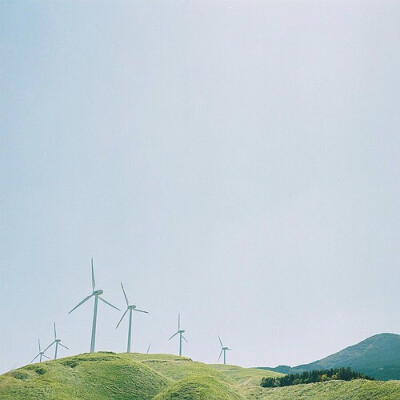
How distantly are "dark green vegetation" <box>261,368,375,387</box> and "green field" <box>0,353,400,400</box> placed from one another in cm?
240

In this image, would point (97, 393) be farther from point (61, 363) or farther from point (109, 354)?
point (109, 354)

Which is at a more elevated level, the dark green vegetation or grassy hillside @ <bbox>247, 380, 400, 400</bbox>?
the dark green vegetation

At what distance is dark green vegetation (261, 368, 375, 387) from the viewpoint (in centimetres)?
6800

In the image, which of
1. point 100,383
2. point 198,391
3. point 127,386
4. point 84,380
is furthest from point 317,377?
point 84,380

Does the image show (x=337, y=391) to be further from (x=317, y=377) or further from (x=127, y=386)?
(x=127, y=386)

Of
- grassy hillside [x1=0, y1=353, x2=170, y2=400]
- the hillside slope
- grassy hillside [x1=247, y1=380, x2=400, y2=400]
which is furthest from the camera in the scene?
grassy hillside [x1=0, y1=353, x2=170, y2=400]

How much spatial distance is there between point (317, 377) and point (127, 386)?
107 ft

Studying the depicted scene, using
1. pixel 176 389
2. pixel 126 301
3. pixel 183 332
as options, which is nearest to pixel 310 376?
pixel 176 389

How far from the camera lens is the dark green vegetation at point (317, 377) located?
223 feet

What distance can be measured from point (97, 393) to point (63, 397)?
7106 mm

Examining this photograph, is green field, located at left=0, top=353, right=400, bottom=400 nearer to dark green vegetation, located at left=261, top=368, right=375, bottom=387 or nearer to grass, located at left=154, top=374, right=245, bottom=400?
grass, located at left=154, top=374, right=245, bottom=400

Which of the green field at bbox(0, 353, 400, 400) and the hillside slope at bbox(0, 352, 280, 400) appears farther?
the hillside slope at bbox(0, 352, 280, 400)

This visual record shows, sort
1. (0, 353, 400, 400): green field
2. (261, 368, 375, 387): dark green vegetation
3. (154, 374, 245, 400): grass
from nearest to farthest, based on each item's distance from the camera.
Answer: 1. (0, 353, 400, 400): green field
2. (154, 374, 245, 400): grass
3. (261, 368, 375, 387): dark green vegetation

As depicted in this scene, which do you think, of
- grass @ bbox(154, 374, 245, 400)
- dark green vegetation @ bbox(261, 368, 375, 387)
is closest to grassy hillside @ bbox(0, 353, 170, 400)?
grass @ bbox(154, 374, 245, 400)
